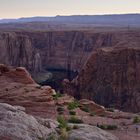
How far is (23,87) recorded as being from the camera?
20031 mm

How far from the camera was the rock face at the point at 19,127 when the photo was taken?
10961 millimetres

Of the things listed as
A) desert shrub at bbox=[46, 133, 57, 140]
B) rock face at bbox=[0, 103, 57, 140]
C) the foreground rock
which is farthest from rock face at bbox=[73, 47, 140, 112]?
desert shrub at bbox=[46, 133, 57, 140]

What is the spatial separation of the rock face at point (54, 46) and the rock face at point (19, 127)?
60.3 meters

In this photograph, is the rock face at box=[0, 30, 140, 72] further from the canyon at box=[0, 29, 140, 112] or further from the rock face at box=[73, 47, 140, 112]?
the rock face at box=[73, 47, 140, 112]

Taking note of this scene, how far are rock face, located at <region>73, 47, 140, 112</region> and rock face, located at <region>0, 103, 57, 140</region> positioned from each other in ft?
100

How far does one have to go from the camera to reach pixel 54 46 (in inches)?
3644

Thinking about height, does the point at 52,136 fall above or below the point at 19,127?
below

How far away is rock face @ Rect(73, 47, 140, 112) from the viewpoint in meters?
44.1

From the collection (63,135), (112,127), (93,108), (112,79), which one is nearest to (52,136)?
(63,135)

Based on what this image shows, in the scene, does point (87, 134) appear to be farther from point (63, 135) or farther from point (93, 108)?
point (93, 108)

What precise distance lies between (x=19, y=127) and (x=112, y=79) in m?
36.5

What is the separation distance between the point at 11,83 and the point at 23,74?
1.49 meters

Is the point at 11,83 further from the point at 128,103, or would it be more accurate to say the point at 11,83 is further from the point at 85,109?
the point at 128,103

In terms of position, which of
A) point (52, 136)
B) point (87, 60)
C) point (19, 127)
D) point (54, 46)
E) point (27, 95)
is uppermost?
point (19, 127)
